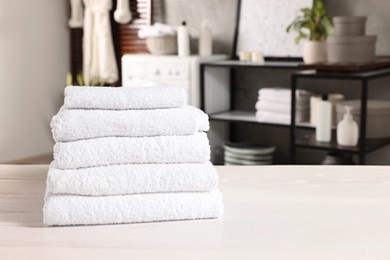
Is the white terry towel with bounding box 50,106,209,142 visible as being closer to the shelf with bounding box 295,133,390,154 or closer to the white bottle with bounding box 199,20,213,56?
the shelf with bounding box 295,133,390,154

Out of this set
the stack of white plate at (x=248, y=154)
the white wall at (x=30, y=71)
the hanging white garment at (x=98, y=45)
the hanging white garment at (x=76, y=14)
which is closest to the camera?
the stack of white plate at (x=248, y=154)

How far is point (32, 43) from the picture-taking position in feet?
16.4

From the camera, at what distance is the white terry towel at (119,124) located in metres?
0.97

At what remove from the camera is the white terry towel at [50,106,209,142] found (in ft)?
3.18

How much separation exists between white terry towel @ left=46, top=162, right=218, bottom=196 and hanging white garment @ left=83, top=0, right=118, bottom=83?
4.04 m

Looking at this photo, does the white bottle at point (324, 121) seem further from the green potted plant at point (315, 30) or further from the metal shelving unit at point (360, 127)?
the green potted plant at point (315, 30)

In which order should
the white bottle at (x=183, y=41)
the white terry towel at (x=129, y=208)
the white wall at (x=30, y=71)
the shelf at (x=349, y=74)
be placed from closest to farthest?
the white terry towel at (x=129, y=208) < the shelf at (x=349, y=74) < the white bottle at (x=183, y=41) < the white wall at (x=30, y=71)

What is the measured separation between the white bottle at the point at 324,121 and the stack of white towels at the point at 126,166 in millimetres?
2664

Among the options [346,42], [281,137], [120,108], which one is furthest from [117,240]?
[281,137]

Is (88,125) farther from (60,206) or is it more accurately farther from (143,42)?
(143,42)

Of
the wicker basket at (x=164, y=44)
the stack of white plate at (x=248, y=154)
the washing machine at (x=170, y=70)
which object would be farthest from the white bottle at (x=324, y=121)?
the wicker basket at (x=164, y=44)

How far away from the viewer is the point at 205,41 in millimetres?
4461

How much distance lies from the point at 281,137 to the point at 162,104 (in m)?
3.52

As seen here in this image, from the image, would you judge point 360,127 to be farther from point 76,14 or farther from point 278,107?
point 76,14
